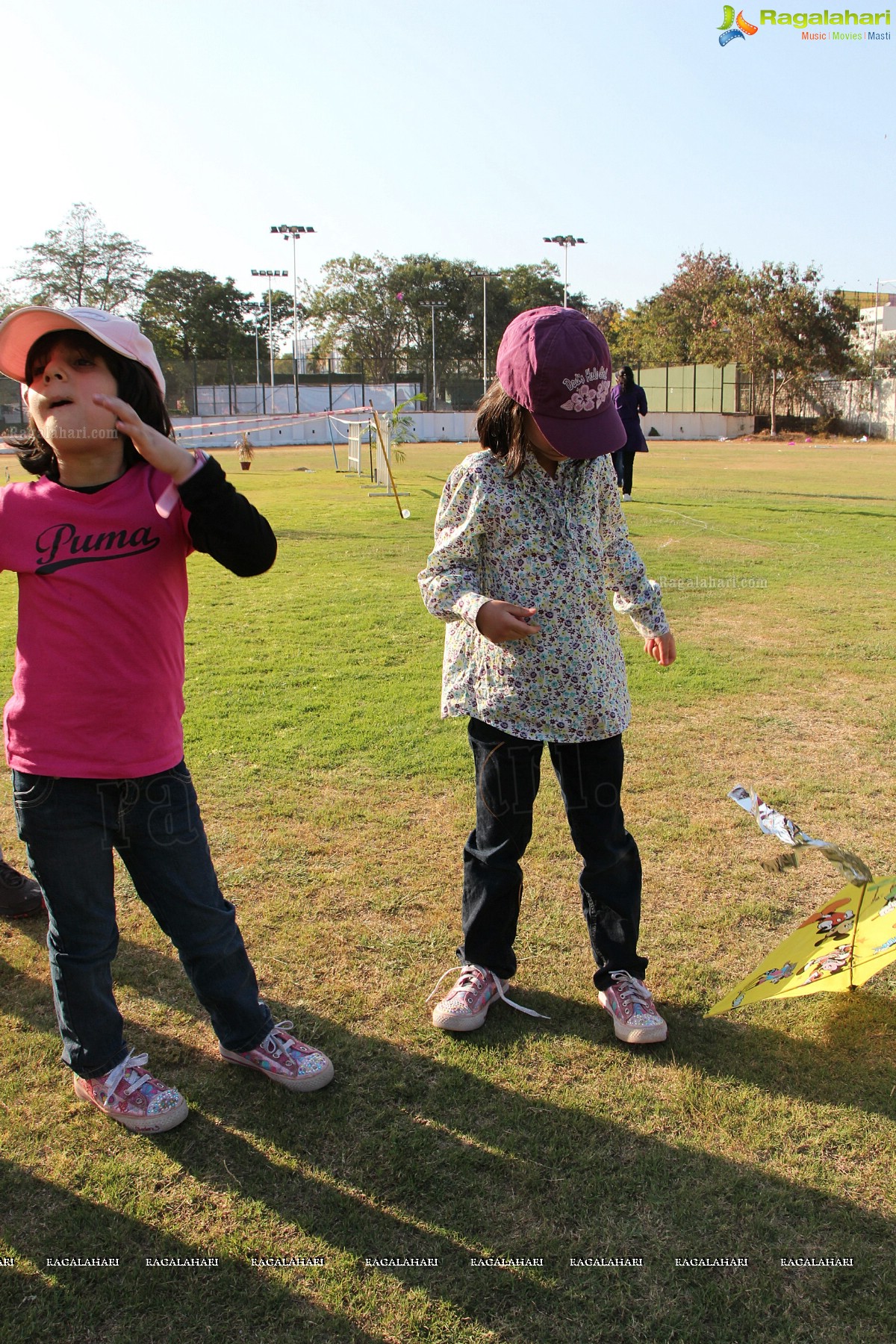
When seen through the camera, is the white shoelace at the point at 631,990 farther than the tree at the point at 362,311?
No

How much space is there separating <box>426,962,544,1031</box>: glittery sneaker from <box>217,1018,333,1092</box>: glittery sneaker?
306 millimetres

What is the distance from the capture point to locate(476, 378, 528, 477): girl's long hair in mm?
2053

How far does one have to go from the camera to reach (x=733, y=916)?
2.73m

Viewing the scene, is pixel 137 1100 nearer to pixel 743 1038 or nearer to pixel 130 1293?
pixel 130 1293

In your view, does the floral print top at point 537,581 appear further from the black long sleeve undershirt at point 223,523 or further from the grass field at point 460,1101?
the grass field at point 460,1101

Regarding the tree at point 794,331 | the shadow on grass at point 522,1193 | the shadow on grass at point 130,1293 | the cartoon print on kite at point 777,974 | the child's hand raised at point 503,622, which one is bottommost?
the shadow on grass at point 130,1293

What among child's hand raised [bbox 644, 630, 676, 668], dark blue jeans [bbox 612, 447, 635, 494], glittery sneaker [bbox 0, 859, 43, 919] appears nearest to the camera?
child's hand raised [bbox 644, 630, 676, 668]

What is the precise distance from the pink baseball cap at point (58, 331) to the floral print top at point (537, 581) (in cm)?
68

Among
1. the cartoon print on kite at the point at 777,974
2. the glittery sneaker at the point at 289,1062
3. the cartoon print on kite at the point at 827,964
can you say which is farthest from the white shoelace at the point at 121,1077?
the cartoon print on kite at the point at 827,964

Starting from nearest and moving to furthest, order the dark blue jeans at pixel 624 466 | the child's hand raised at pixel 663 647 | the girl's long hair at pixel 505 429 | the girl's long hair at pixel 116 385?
the girl's long hair at pixel 116 385
the girl's long hair at pixel 505 429
the child's hand raised at pixel 663 647
the dark blue jeans at pixel 624 466

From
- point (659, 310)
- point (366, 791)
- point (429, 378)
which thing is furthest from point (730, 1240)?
point (429, 378)

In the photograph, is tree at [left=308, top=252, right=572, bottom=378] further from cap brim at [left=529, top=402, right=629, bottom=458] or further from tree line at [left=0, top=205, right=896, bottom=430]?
cap brim at [left=529, top=402, right=629, bottom=458]

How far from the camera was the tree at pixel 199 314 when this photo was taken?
6178 cm

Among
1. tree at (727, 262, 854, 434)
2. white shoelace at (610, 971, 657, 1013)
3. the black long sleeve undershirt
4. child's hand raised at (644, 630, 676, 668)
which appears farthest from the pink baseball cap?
tree at (727, 262, 854, 434)
